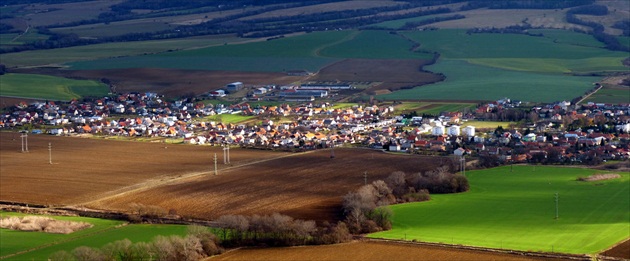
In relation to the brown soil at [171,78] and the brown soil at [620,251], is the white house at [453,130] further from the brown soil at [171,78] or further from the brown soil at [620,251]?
the brown soil at [171,78]

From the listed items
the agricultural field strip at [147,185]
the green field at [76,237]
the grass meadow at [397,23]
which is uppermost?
the grass meadow at [397,23]

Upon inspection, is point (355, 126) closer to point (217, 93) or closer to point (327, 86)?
point (327, 86)

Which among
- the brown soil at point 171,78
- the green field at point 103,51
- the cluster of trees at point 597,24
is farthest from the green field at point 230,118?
the cluster of trees at point 597,24

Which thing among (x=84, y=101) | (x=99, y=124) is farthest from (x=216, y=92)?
(x=99, y=124)

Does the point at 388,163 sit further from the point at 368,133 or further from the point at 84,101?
the point at 84,101

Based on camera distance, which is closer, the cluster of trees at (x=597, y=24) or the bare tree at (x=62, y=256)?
the bare tree at (x=62, y=256)
